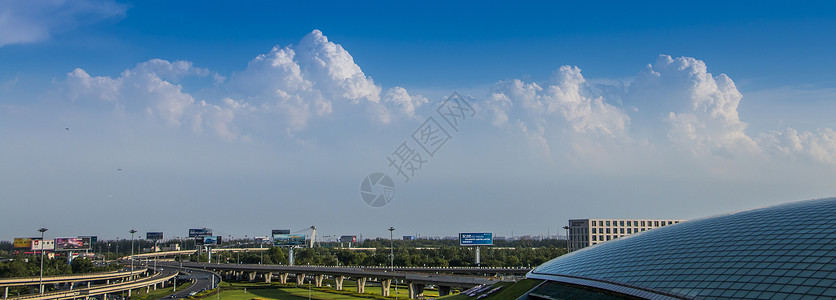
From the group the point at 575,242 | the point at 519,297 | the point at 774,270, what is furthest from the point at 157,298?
the point at 575,242

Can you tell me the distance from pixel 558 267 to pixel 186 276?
431 feet

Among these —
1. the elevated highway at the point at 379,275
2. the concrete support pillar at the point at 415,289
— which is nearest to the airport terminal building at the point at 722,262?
the elevated highway at the point at 379,275

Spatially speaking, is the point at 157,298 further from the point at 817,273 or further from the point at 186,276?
the point at 817,273

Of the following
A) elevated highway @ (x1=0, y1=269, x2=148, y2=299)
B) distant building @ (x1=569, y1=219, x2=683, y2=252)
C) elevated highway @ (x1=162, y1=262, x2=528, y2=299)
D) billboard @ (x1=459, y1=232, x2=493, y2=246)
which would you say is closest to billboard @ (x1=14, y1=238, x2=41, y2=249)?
elevated highway @ (x1=162, y1=262, x2=528, y2=299)

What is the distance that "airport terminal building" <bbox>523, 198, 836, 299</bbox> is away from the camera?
33.7 m

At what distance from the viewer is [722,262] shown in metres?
39.3

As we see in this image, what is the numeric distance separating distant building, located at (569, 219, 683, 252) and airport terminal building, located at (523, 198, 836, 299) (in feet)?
423

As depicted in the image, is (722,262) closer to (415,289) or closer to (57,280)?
(415,289)

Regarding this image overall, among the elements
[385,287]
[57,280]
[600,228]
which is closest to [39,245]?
[57,280]

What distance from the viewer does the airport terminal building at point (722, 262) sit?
3372 cm

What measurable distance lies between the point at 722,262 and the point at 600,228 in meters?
150

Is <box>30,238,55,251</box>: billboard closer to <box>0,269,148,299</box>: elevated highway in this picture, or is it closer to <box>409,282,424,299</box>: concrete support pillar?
<box>0,269,148,299</box>: elevated highway

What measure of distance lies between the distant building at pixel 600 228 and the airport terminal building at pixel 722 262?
423ft

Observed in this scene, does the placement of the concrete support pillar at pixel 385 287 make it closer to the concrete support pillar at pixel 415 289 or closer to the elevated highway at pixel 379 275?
the elevated highway at pixel 379 275
